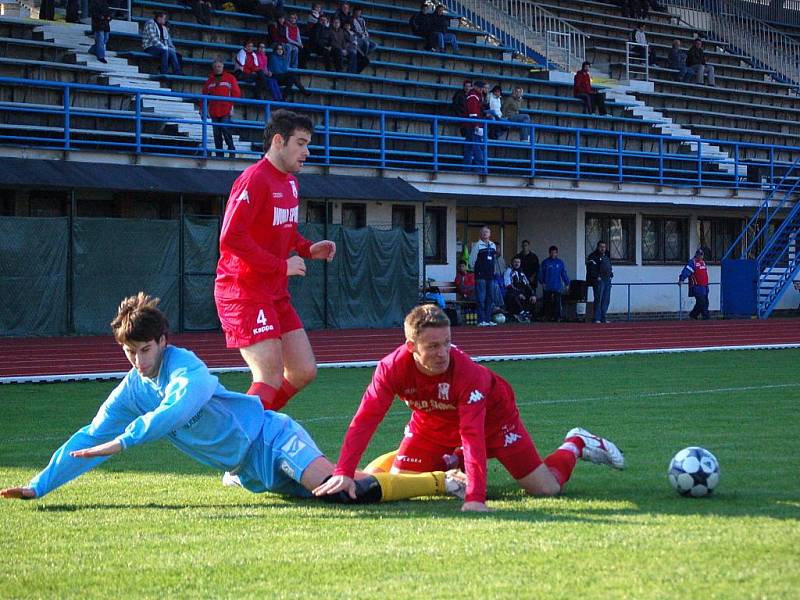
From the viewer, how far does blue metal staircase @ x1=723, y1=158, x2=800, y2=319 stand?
33.1m

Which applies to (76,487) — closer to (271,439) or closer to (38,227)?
(271,439)

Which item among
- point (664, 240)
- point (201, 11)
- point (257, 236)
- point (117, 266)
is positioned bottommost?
point (117, 266)

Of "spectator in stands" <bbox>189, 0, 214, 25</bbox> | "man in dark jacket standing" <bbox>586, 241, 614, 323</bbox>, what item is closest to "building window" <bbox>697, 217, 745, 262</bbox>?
"man in dark jacket standing" <bbox>586, 241, 614, 323</bbox>

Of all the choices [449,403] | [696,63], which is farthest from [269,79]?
[449,403]

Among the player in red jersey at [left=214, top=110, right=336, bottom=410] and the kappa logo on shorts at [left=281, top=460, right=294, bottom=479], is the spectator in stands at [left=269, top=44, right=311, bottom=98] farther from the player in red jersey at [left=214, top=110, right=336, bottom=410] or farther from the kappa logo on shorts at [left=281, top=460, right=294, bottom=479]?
the kappa logo on shorts at [left=281, top=460, right=294, bottom=479]

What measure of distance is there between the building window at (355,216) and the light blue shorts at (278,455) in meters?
21.2

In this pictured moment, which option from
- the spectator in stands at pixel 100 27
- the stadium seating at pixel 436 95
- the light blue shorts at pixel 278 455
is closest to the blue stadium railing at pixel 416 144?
the stadium seating at pixel 436 95

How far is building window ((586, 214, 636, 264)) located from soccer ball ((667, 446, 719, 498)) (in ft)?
91.0

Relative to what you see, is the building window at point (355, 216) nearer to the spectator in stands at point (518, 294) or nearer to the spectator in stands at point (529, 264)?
the spectator in stands at point (518, 294)

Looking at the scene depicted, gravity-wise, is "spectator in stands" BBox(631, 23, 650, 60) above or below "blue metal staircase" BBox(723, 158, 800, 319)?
above

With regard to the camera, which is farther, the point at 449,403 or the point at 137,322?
the point at 449,403

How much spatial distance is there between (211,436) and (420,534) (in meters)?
1.50

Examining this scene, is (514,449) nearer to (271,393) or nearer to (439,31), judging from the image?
(271,393)

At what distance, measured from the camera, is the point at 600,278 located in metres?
30.3
